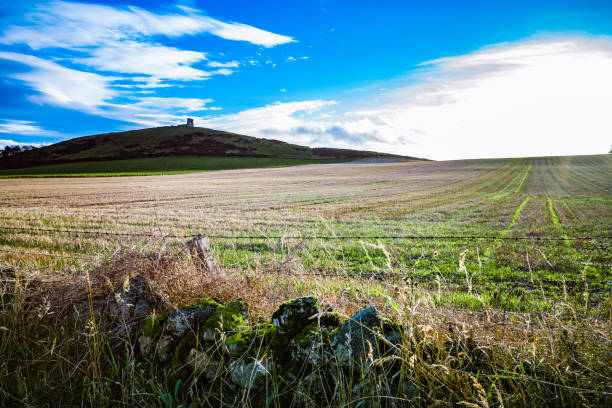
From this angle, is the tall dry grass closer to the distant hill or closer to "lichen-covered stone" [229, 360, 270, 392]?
"lichen-covered stone" [229, 360, 270, 392]

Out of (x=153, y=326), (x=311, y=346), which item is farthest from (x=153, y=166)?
(x=311, y=346)

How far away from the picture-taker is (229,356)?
293cm

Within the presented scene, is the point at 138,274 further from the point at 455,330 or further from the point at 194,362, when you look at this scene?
the point at 455,330

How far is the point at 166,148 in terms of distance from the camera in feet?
344

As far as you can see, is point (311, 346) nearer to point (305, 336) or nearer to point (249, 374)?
point (305, 336)

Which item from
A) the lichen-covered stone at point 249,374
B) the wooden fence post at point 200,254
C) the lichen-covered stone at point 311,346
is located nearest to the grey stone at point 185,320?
the lichen-covered stone at point 249,374

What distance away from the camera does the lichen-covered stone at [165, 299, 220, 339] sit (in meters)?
3.22

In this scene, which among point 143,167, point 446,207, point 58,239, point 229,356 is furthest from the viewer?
point 143,167

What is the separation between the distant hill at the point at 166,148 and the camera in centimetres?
9595

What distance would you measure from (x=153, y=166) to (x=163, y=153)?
21.0 m

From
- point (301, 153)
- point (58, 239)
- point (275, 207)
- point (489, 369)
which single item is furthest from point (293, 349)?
point (301, 153)

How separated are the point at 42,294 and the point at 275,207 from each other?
57.7 feet

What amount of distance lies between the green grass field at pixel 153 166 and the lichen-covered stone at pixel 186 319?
72143 mm

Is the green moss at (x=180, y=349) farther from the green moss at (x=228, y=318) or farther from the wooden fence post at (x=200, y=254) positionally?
the wooden fence post at (x=200, y=254)
